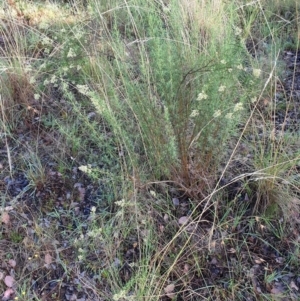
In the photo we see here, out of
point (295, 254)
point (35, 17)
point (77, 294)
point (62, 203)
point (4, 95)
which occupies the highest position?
point (35, 17)

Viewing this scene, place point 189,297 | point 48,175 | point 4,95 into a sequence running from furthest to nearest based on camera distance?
1. point 4,95
2. point 48,175
3. point 189,297

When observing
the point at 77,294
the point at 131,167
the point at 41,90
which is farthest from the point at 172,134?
the point at 41,90

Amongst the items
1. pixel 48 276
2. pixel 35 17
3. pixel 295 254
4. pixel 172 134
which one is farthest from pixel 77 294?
pixel 35 17

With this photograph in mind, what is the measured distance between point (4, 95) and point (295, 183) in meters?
2.13

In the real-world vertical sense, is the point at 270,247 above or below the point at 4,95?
below

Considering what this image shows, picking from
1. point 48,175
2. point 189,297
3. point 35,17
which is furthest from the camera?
point 35,17

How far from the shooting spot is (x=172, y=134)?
2424 millimetres

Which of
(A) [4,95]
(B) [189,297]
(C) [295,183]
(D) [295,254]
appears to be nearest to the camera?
(B) [189,297]

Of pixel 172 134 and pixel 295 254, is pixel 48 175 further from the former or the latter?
pixel 295 254

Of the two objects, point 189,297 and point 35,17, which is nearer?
point 189,297

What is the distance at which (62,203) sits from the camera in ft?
8.77

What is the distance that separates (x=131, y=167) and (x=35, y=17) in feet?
7.31

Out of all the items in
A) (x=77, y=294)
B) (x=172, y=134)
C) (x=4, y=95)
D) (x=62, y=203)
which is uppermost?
(x=4, y=95)

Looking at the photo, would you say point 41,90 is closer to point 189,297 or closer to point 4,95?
point 4,95
